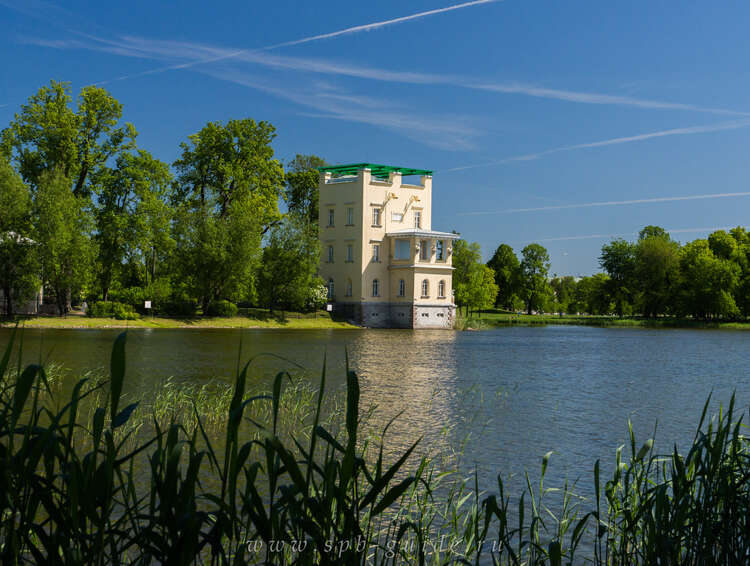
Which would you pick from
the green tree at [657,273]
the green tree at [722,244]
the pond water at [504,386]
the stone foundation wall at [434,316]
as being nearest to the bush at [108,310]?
the pond water at [504,386]

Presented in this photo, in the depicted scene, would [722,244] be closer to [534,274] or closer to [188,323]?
[534,274]

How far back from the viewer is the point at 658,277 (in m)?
86.2

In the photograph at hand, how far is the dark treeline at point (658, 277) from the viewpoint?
79.6 m

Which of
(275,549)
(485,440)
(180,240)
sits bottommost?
(485,440)

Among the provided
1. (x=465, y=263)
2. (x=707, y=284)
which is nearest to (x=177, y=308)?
(x=465, y=263)

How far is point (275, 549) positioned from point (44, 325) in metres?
40.2

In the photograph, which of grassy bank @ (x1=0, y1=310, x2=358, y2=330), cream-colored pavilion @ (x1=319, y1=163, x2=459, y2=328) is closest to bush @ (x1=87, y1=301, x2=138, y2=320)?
grassy bank @ (x1=0, y1=310, x2=358, y2=330)

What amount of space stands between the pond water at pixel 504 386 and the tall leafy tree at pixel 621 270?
60084 millimetres

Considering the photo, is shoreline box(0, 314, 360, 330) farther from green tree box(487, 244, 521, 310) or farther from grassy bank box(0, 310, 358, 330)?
green tree box(487, 244, 521, 310)

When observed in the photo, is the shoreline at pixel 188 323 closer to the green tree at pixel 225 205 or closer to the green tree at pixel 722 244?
the green tree at pixel 225 205

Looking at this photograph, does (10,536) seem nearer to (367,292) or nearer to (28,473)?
(28,473)

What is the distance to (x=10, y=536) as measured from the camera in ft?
9.30

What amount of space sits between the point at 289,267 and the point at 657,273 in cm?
5075

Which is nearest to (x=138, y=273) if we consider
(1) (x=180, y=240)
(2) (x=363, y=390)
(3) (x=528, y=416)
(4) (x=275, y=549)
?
(1) (x=180, y=240)
